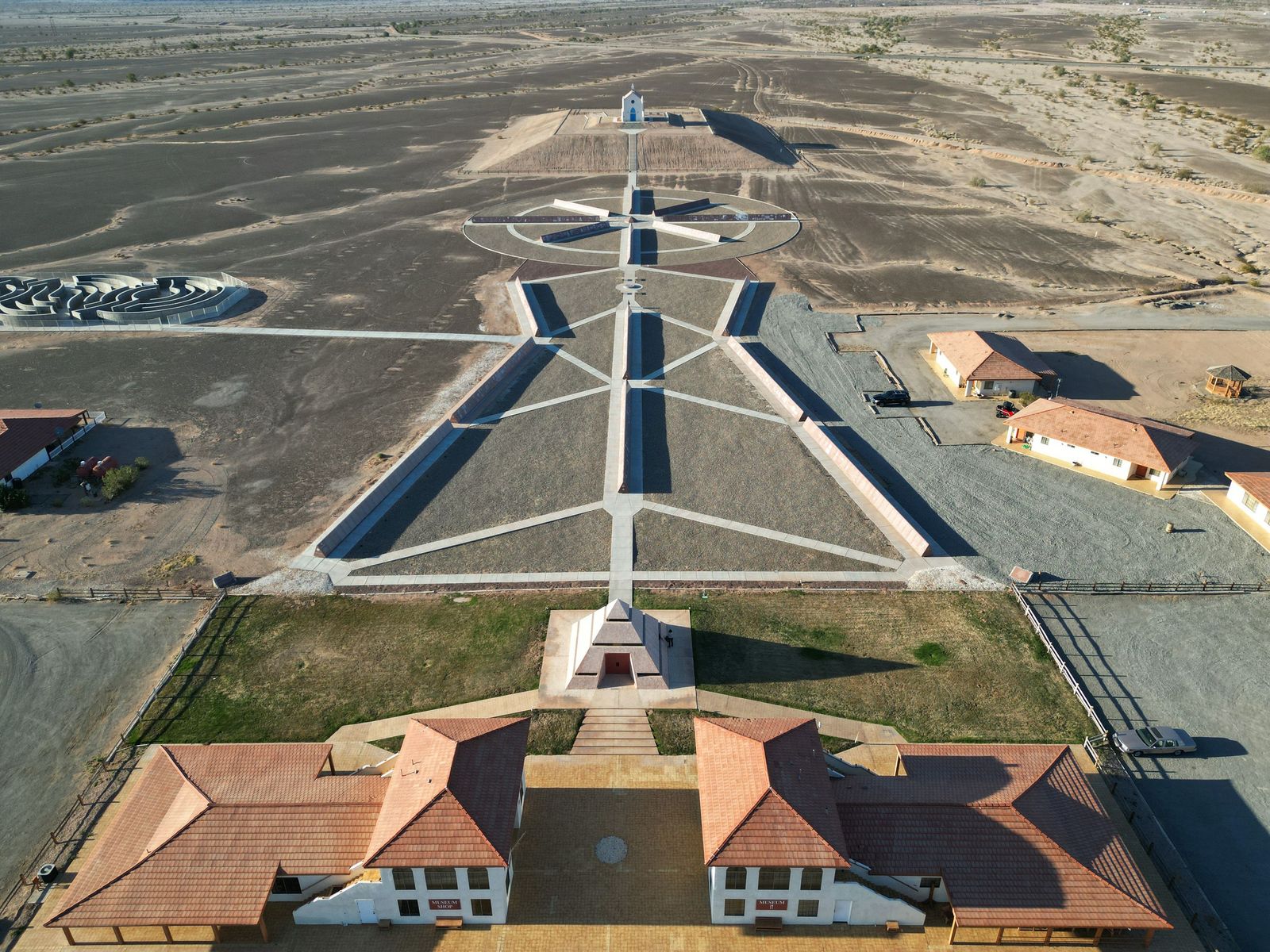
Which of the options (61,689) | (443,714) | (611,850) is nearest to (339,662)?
(443,714)

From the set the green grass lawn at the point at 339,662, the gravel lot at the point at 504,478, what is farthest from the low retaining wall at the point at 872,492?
the green grass lawn at the point at 339,662

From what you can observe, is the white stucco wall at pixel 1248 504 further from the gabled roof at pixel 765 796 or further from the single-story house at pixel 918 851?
the gabled roof at pixel 765 796

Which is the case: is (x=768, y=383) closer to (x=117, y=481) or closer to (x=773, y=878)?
(x=773, y=878)

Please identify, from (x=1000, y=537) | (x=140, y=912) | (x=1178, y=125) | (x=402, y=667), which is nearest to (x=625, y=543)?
(x=402, y=667)

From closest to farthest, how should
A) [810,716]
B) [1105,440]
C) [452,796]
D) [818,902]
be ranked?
[818,902] < [452,796] < [810,716] < [1105,440]

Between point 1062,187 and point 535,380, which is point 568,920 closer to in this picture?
point 535,380

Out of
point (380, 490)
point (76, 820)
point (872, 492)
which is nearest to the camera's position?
point (76, 820)

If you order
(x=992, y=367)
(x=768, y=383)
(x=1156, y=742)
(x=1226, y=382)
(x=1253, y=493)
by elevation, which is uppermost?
(x=992, y=367)
